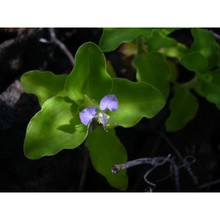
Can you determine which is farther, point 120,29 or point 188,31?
point 188,31

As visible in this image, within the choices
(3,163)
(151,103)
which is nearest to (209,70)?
(151,103)

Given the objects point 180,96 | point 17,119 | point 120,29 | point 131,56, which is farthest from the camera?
point 131,56

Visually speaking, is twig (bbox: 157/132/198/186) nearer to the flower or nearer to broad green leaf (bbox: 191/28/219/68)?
broad green leaf (bbox: 191/28/219/68)

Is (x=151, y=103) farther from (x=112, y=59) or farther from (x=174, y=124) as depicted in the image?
(x=112, y=59)

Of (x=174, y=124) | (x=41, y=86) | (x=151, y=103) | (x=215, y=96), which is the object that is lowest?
(x=174, y=124)

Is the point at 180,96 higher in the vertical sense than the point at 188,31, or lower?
lower

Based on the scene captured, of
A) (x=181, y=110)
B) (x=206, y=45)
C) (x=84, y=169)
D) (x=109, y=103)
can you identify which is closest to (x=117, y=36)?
(x=109, y=103)

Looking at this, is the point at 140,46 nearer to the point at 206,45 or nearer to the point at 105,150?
the point at 206,45

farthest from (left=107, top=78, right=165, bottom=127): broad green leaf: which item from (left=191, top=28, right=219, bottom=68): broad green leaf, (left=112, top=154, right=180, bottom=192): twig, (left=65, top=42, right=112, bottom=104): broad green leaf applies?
(left=191, top=28, right=219, bottom=68): broad green leaf
